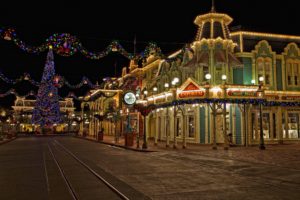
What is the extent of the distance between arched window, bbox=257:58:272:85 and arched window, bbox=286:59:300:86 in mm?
2123

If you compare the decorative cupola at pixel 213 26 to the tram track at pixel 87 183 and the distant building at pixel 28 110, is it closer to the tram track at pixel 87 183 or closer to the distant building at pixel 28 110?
the tram track at pixel 87 183

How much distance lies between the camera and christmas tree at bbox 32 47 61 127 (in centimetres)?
6203

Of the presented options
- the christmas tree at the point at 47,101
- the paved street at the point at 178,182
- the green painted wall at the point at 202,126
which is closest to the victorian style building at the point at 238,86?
the green painted wall at the point at 202,126

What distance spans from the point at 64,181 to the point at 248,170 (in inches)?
306

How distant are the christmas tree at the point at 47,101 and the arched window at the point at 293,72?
44.4 m

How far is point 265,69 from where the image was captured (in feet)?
104

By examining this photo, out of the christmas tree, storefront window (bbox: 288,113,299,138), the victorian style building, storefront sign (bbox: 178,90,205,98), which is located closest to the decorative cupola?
the victorian style building

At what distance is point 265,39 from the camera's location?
32469mm

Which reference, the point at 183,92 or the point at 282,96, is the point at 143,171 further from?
the point at 282,96

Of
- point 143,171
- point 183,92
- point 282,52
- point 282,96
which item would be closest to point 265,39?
point 282,52

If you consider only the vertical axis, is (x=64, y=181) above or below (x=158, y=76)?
below

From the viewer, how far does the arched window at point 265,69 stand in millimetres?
31484

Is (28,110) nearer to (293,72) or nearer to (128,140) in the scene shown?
(128,140)

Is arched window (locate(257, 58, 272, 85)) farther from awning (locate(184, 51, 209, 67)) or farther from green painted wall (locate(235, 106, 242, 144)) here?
awning (locate(184, 51, 209, 67))
